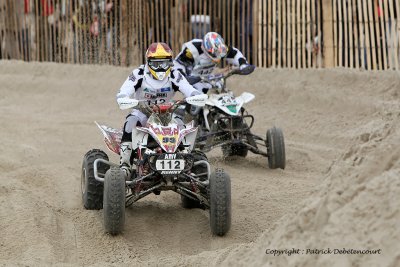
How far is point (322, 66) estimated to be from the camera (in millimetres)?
16500

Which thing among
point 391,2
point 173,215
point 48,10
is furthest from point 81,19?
point 173,215

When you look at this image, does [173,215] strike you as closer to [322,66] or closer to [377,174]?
[377,174]

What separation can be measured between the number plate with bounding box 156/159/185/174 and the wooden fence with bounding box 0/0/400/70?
838 centimetres

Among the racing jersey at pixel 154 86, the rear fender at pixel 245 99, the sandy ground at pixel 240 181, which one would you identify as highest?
the racing jersey at pixel 154 86

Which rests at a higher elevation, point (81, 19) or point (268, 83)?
point (81, 19)

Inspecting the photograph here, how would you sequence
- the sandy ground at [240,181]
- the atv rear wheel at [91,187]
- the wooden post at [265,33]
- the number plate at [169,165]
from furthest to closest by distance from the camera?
the wooden post at [265,33]
the atv rear wheel at [91,187]
the number plate at [169,165]
the sandy ground at [240,181]

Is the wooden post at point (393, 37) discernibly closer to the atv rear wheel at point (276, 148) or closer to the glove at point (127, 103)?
the atv rear wheel at point (276, 148)

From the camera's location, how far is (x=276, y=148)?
11703mm

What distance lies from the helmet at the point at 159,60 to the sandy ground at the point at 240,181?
1427 mm

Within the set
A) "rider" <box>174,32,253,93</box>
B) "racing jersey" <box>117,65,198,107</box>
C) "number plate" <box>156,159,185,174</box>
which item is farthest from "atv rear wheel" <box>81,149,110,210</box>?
"rider" <box>174,32,253,93</box>

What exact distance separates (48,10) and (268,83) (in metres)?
4.47

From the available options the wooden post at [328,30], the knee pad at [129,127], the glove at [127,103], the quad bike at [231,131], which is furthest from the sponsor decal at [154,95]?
the wooden post at [328,30]

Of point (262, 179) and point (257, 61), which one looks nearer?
point (262, 179)

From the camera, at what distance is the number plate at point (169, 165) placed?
8492 mm
